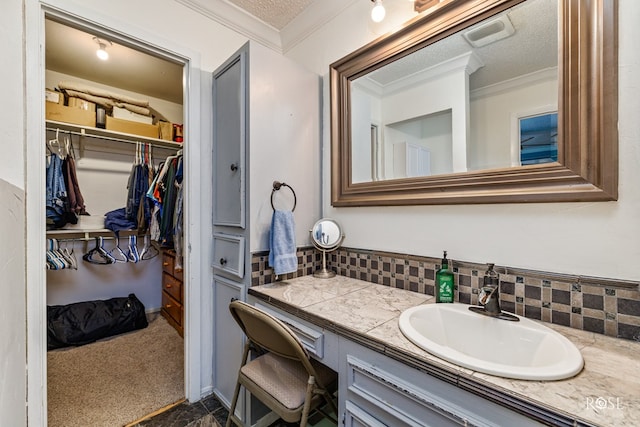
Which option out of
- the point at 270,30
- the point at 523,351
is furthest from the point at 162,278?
the point at 523,351

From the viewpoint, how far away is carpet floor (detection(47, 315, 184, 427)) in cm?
149

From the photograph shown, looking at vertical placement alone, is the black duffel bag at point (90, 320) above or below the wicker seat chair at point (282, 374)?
below

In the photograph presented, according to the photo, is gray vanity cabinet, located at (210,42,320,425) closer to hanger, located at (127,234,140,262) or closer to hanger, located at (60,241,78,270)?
hanger, located at (127,234,140,262)

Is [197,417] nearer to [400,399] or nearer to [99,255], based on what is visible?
[400,399]

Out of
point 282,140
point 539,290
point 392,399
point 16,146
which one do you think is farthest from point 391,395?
point 16,146

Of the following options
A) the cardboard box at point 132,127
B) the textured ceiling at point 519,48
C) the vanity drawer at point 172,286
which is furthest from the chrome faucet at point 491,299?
the cardboard box at point 132,127

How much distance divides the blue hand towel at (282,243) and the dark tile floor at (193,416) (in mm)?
906

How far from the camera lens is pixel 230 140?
1502 mm

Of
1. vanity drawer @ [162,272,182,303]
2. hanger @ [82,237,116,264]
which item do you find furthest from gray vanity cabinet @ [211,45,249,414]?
hanger @ [82,237,116,264]

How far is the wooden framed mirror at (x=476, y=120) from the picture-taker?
82cm

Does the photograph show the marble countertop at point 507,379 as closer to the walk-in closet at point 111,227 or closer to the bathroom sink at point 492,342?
the bathroom sink at point 492,342

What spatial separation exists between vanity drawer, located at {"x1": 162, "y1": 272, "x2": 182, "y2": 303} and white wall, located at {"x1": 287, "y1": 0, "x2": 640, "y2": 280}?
6.50ft

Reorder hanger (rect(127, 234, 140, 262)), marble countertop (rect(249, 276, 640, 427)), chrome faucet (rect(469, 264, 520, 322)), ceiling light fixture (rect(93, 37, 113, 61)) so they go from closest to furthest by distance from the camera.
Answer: marble countertop (rect(249, 276, 640, 427))
chrome faucet (rect(469, 264, 520, 322))
ceiling light fixture (rect(93, 37, 113, 61))
hanger (rect(127, 234, 140, 262))

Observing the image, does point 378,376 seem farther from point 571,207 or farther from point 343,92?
point 343,92
